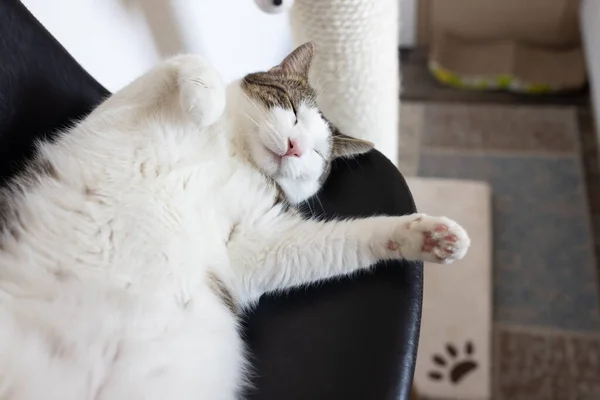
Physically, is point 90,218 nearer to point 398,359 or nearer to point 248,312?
point 248,312

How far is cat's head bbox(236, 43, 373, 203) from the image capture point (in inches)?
42.7

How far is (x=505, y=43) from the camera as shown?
108 inches

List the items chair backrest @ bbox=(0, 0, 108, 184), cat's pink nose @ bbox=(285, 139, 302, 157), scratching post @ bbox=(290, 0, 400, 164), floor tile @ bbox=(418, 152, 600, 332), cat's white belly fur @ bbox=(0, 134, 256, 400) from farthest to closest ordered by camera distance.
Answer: floor tile @ bbox=(418, 152, 600, 332) → scratching post @ bbox=(290, 0, 400, 164) → cat's pink nose @ bbox=(285, 139, 302, 157) → chair backrest @ bbox=(0, 0, 108, 184) → cat's white belly fur @ bbox=(0, 134, 256, 400)

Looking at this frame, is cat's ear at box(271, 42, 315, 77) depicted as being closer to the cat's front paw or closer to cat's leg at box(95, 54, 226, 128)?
cat's leg at box(95, 54, 226, 128)

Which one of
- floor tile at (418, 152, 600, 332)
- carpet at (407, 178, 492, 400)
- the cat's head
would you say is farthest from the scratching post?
floor tile at (418, 152, 600, 332)

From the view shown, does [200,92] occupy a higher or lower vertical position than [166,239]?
higher

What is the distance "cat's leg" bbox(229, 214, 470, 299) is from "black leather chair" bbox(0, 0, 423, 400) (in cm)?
2

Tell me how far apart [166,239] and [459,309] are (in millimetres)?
1219

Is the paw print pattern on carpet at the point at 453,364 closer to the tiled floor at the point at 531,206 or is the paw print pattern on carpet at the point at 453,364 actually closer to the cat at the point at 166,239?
the tiled floor at the point at 531,206

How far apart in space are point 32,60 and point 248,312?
0.54 metres

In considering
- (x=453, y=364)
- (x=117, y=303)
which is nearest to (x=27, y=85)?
(x=117, y=303)

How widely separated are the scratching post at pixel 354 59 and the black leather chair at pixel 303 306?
587 millimetres

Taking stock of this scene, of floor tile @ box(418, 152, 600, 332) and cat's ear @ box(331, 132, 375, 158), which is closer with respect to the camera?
cat's ear @ box(331, 132, 375, 158)

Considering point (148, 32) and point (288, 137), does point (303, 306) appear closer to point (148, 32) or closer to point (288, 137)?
point (288, 137)
